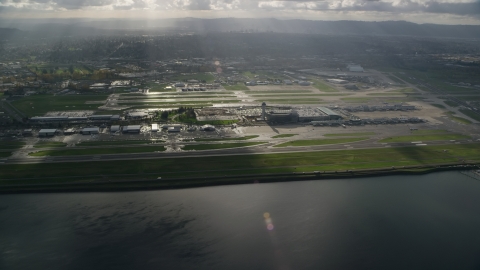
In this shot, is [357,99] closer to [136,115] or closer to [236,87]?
[236,87]

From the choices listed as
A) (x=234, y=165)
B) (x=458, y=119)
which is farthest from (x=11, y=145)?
(x=458, y=119)

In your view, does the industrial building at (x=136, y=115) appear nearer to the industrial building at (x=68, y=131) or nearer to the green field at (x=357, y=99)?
the industrial building at (x=68, y=131)

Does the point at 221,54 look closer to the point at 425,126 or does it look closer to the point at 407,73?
the point at 407,73

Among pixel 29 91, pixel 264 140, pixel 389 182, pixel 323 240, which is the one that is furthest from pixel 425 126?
pixel 29 91

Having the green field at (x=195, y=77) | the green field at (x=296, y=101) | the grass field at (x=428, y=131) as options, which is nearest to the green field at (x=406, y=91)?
the green field at (x=296, y=101)

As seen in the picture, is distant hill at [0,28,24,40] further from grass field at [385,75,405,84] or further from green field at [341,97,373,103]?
green field at [341,97,373,103]

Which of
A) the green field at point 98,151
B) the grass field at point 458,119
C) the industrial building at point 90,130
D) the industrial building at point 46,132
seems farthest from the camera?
the grass field at point 458,119

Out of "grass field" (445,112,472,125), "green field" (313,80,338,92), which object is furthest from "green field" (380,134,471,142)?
"green field" (313,80,338,92)
